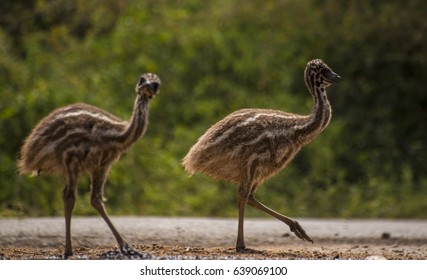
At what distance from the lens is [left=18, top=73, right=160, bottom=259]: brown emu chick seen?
31.5 ft

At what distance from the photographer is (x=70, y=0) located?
2231cm

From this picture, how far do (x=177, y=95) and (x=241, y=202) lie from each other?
9.85m

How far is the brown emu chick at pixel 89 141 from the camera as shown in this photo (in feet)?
31.5

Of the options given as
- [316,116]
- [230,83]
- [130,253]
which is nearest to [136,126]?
[130,253]

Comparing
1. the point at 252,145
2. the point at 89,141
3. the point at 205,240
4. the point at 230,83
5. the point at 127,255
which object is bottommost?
the point at 127,255

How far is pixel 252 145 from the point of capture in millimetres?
10453

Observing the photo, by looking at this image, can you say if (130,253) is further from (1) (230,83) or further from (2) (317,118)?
(1) (230,83)

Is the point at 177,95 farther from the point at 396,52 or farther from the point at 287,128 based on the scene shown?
the point at 287,128

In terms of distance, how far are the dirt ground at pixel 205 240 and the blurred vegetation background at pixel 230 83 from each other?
2.92 metres

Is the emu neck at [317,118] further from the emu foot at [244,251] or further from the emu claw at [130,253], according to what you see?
the emu claw at [130,253]

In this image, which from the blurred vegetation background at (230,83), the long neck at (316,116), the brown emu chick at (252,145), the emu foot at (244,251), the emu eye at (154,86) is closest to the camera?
the emu eye at (154,86)

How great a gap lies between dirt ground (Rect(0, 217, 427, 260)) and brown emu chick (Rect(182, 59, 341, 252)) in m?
0.77

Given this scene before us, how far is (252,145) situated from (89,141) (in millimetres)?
1813

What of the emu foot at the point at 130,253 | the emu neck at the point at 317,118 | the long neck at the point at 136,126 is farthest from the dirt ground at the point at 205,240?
the emu neck at the point at 317,118
